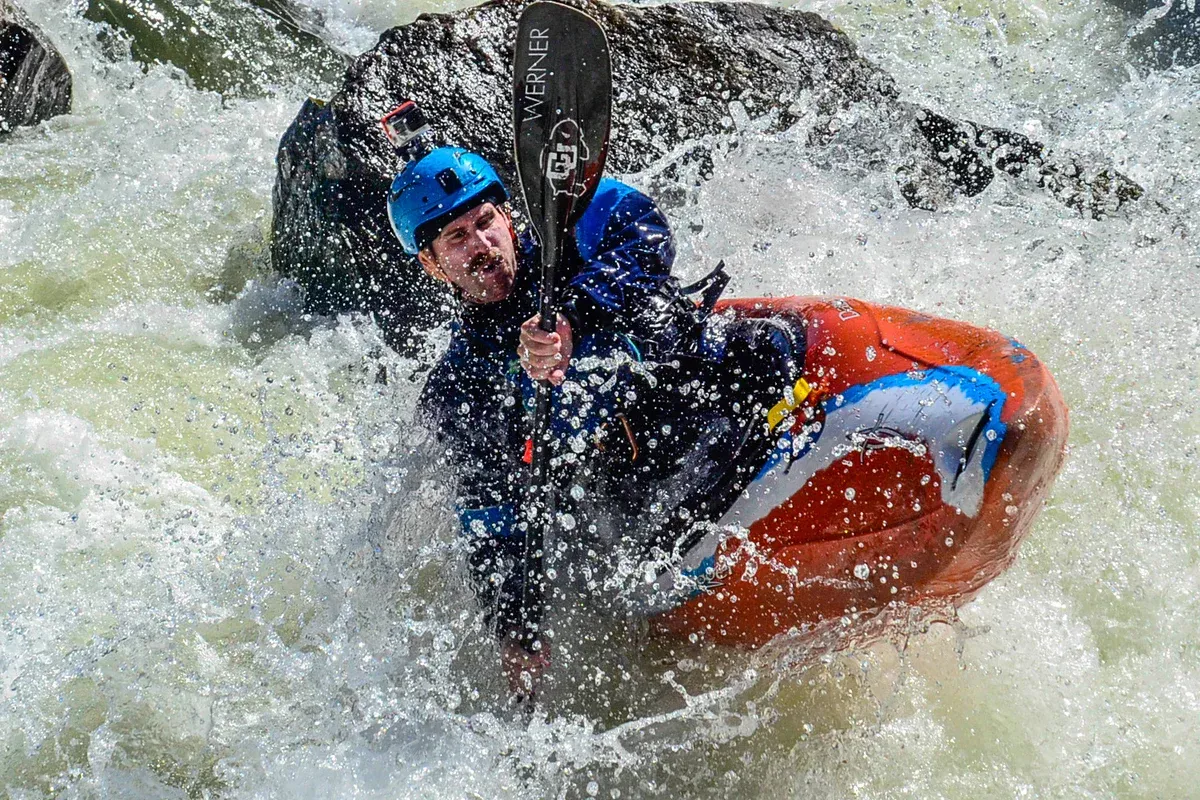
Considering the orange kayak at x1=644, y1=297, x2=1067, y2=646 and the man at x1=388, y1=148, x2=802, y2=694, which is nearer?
the orange kayak at x1=644, y1=297, x2=1067, y2=646

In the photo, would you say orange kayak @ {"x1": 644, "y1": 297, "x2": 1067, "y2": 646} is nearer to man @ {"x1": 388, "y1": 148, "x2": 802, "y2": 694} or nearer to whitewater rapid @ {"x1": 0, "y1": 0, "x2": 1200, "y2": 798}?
man @ {"x1": 388, "y1": 148, "x2": 802, "y2": 694}

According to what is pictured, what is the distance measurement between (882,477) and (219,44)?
14.5ft

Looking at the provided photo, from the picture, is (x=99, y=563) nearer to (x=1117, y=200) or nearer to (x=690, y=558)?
(x=690, y=558)

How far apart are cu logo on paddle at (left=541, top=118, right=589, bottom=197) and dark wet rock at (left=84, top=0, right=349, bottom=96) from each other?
117 inches

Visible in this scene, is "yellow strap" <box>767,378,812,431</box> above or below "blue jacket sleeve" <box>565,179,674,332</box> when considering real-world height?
below

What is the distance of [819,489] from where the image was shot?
2475 millimetres

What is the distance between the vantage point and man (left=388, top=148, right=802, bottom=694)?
8.36ft

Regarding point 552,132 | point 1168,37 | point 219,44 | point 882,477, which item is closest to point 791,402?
point 882,477

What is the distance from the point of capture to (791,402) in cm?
249

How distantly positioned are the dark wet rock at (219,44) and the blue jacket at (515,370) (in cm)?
289

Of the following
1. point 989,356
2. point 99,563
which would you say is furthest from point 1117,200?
point 99,563

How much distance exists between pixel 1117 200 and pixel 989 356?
81.0 inches

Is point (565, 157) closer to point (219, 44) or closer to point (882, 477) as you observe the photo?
point (882, 477)

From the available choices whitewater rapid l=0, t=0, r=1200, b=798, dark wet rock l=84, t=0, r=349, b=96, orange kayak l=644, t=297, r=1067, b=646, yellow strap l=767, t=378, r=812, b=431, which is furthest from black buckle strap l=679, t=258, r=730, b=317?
dark wet rock l=84, t=0, r=349, b=96
